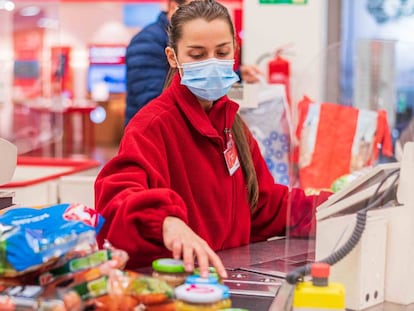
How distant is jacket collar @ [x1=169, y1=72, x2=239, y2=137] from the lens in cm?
250

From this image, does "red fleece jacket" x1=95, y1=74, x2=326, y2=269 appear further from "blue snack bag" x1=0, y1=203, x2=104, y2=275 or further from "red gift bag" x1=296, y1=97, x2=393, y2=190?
"red gift bag" x1=296, y1=97, x2=393, y2=190

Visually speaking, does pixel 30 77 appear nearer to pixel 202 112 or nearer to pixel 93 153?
pixel 93 153

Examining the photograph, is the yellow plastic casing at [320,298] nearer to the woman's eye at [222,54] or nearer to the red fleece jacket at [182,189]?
the red fleece jacket at [182,189]

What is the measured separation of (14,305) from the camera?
1560 millimetres

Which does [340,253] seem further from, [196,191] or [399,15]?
[399,15]

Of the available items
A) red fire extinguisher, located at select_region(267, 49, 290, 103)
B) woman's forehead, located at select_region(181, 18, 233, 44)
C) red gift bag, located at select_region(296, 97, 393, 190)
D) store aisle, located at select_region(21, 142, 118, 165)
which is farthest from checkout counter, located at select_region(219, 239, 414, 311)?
store aisle, located at select_region(21, 142, 118, 165)

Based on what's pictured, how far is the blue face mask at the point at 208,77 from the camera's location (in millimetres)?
2432

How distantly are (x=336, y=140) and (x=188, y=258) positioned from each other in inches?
105

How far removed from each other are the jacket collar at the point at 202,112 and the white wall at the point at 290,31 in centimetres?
315

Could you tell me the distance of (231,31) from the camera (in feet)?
8.07

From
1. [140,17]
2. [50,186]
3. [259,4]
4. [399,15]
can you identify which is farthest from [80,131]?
[50,186]

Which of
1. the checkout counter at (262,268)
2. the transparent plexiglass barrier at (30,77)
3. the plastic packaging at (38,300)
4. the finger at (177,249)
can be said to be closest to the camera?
the plastic packaging at (38,300)

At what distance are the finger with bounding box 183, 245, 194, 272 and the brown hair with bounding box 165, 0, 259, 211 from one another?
0.81 metres

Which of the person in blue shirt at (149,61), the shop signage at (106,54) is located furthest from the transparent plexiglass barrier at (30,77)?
the shop signage at (106,54)
